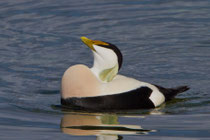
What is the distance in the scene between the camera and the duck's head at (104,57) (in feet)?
29.1

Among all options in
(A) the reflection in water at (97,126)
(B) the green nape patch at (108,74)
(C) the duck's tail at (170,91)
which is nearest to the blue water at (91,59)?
(A) the reflection in water at (97,126)

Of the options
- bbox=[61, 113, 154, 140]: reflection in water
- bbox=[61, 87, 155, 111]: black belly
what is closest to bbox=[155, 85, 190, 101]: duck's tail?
bbox=[61, 87, 155, 111]: black belly

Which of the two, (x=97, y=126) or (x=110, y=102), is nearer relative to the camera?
(x=97, y=126)

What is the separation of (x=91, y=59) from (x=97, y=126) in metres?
4.09

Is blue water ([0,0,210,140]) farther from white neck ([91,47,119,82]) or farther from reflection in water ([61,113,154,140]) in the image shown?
white neck ([91,47,119,82])

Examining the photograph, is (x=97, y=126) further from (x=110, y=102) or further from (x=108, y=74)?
(x=108, y=74)

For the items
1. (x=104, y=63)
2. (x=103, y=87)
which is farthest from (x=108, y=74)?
(x=103, y=87)

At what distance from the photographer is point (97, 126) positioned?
26.4 ft

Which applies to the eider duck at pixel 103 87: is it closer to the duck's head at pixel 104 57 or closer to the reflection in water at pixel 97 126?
the duck's head at pixel 104 57

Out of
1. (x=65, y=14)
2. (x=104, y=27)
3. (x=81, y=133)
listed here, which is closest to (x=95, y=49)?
(x=81, y=133)

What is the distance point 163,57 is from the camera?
11961 millimetres

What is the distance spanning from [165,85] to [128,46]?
2.45 meters

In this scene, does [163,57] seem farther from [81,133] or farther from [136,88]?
[81,133]

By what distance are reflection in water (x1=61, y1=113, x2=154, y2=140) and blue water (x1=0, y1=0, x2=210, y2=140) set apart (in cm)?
1
